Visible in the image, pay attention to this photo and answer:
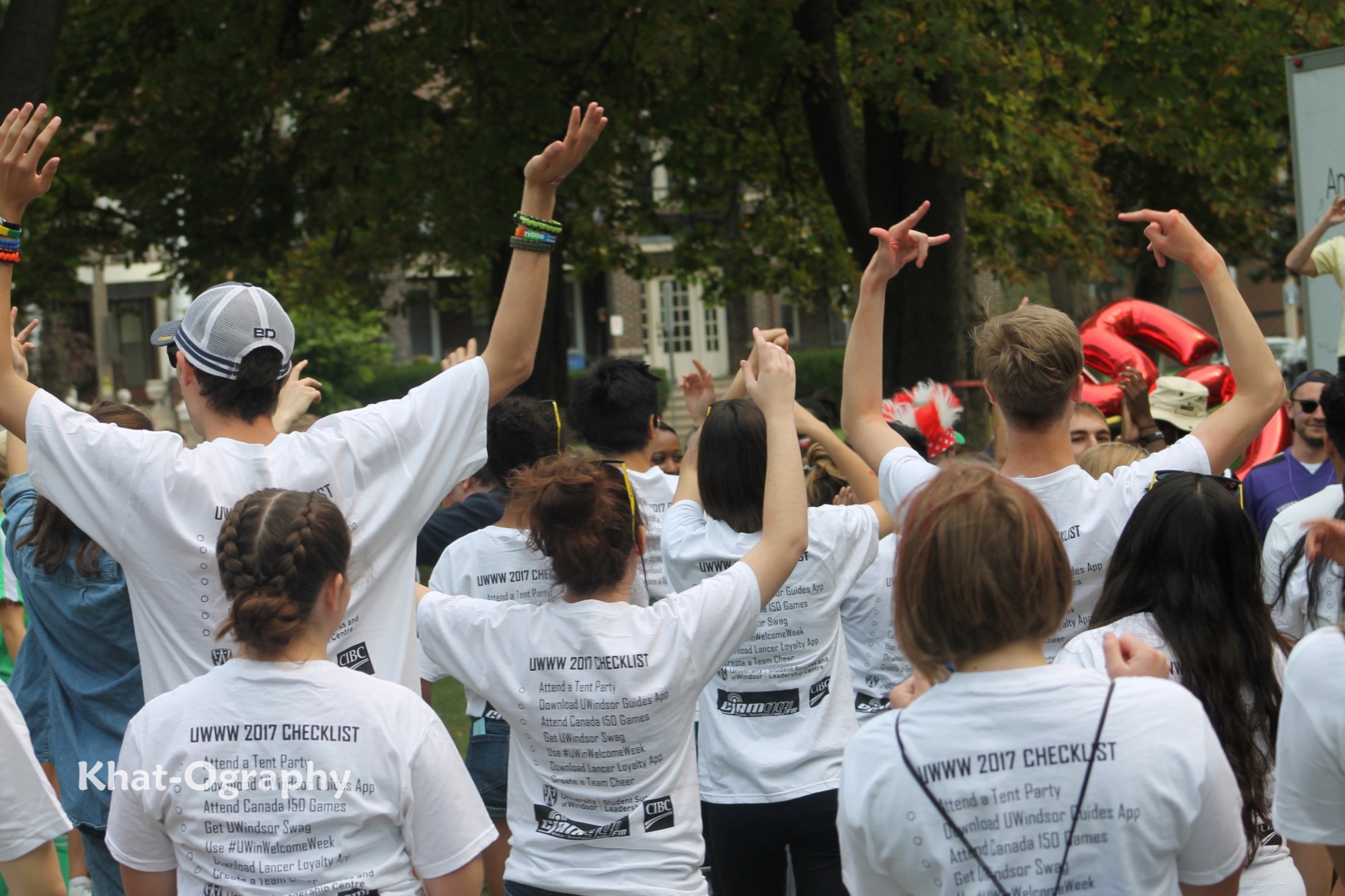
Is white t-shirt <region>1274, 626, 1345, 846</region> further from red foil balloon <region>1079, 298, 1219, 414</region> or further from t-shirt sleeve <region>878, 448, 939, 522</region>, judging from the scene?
red foil balloon <region>1079, 298, 1219, 414</region>

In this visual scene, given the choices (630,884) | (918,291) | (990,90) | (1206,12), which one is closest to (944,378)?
(918,291)

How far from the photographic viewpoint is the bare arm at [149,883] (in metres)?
2.43

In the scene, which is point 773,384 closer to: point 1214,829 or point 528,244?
point 528,244

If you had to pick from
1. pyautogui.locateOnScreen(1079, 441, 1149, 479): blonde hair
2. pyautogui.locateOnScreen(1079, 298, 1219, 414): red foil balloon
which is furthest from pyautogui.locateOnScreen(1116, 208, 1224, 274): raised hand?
pyautogui.locateOnScreen(1079, 298, 1219, 414): red foil balloon

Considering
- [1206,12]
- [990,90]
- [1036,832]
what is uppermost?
[1206,12]

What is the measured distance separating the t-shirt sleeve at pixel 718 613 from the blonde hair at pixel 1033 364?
752 mm

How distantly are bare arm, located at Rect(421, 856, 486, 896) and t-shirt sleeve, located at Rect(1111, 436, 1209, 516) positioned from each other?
1684 mm

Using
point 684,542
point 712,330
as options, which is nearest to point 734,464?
point 684,542

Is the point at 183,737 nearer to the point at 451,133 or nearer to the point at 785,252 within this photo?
the point at 451,133

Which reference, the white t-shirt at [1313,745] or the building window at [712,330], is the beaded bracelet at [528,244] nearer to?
the white t-shirt at [1313,745]

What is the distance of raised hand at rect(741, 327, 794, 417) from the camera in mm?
2912

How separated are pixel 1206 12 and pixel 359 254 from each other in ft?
30.7

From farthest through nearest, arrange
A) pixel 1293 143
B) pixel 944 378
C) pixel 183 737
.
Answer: pixel 944 378 < pixel 1293 143 < pixel 183 737

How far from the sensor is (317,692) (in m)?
2.35
